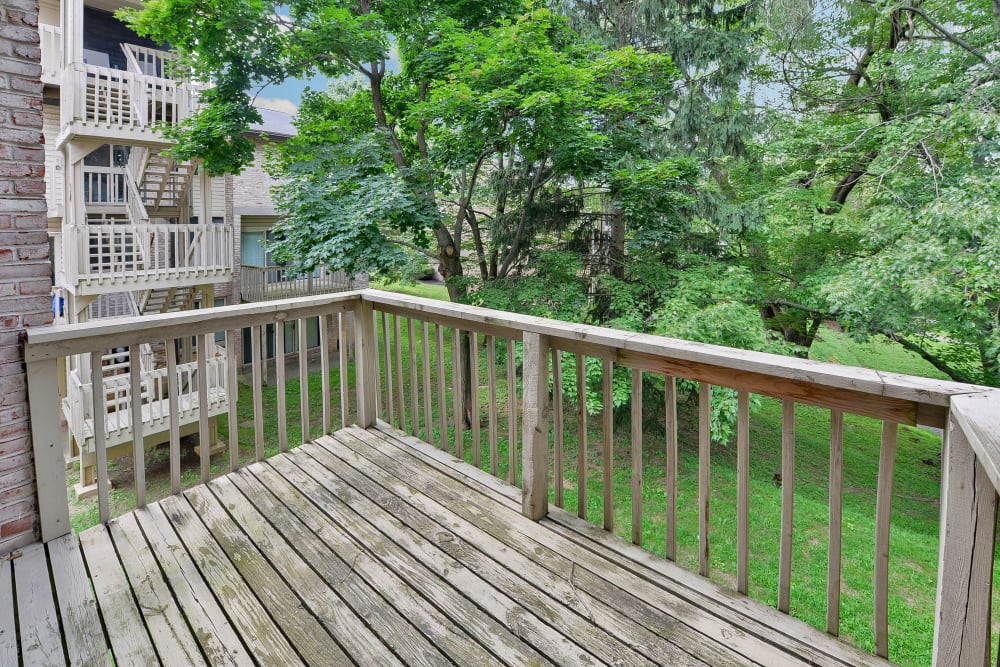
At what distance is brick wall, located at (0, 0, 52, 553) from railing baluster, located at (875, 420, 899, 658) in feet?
9.18

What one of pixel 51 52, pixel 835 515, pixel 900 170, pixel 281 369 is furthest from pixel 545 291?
pixel 51 52

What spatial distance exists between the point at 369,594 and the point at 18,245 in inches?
68.1

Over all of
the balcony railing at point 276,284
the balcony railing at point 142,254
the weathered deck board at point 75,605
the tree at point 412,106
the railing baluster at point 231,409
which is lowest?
the weathered deck board at point 75,605

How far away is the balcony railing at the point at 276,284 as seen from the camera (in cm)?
1145

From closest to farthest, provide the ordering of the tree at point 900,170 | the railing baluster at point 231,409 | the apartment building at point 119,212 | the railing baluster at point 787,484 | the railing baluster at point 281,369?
the railing baluster at point 787,484 < the railing baluster at point 231,409 < the railing baluster at point 281,369 < the tree at point 900,170 < the apartment building at point 119,212

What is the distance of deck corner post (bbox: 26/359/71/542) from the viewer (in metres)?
1.92

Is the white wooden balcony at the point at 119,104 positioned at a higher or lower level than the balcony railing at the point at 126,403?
higher

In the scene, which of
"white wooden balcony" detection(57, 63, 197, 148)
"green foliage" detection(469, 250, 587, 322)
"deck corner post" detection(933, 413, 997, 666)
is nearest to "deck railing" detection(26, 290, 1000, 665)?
"deck corner post" detection(933, 413, 997, 666)

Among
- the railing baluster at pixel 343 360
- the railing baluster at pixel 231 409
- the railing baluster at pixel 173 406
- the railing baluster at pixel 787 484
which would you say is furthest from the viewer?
the railing baluster at pixel 343 360

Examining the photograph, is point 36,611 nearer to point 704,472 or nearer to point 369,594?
point 369,594

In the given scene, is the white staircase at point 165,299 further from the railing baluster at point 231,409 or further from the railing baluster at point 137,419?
the railing baluster at point 137,419

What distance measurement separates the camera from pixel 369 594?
175 centimetres

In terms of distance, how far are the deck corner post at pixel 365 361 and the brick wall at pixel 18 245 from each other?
1.45 meters

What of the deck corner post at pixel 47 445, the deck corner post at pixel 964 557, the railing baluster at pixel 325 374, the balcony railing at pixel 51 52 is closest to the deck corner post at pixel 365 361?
the railing baluster at pixel 325 374
